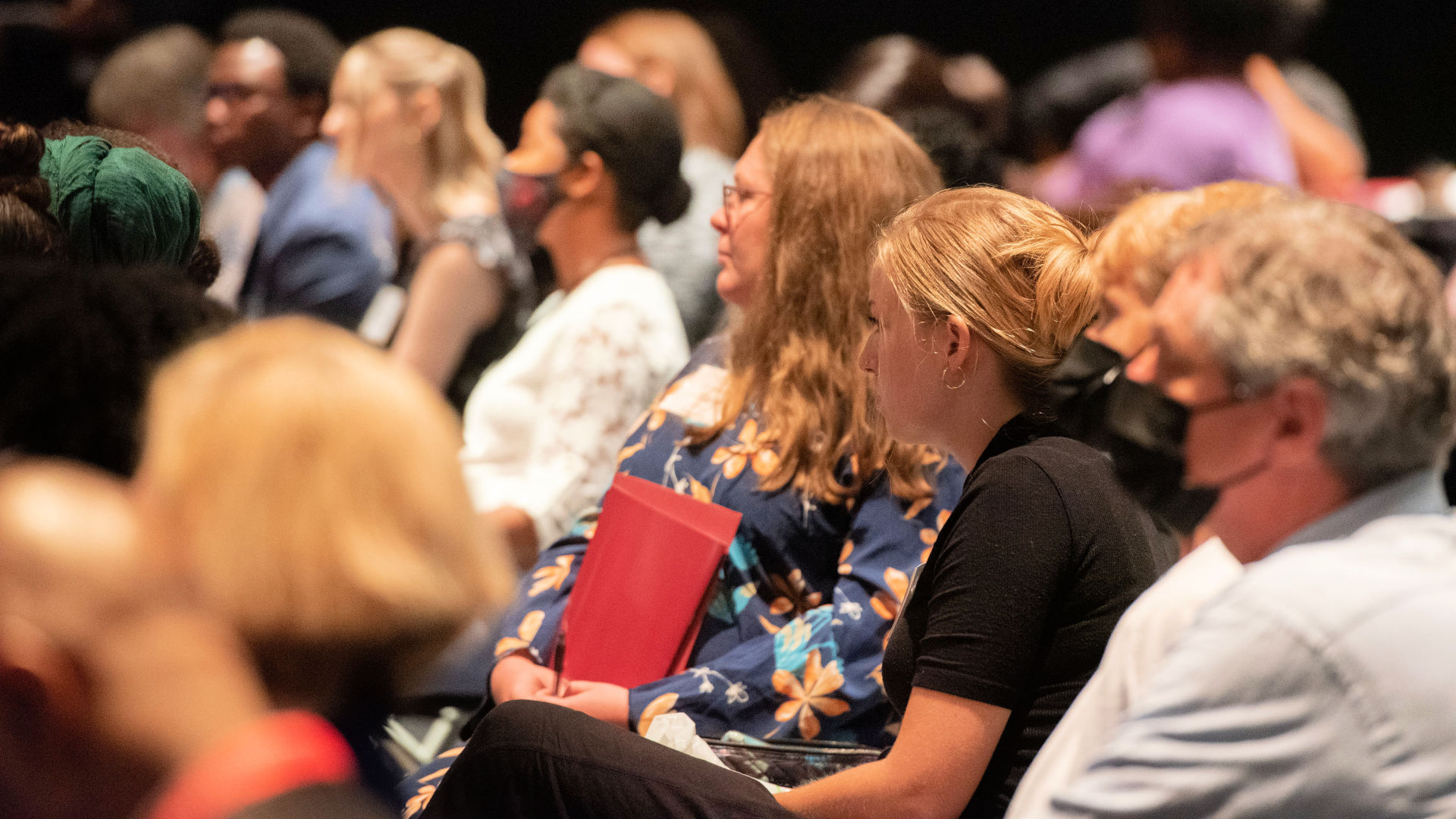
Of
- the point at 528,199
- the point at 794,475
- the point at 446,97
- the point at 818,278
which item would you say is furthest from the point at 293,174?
the point at 794,475

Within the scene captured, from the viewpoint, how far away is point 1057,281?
1788 mm

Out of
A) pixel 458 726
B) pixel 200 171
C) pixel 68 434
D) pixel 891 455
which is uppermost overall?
pixel 68 434

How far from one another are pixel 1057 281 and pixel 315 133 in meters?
3.65

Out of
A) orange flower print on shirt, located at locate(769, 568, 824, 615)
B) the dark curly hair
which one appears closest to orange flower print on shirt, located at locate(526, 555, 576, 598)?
orange flower print on shirt, located at locate(769, 568, 824, 615)

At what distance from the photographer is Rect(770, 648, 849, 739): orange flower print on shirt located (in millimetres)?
2045

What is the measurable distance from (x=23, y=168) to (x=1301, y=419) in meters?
1.59

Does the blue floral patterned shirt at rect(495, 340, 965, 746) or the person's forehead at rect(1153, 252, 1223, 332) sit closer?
the person's forehead at rect(1153, 252, 1223, 332)

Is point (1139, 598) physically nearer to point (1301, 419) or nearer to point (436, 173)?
point (1301, 419)

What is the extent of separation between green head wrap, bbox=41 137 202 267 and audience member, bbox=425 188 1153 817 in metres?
0.79

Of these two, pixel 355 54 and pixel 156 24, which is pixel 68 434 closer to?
pixel 355 54

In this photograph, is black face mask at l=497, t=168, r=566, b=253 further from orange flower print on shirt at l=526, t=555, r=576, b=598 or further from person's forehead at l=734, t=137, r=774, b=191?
orange flower print on shirt at l=526, t=555, r=576, b=598

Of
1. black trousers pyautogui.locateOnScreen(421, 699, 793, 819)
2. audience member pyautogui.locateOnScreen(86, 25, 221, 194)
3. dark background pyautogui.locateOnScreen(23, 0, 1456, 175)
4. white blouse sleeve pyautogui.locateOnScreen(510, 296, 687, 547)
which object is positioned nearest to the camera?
black trousers pyautogui.locateOnScreen(421, 699, 793, 819)

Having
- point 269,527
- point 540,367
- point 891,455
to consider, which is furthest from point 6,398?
point 540,367

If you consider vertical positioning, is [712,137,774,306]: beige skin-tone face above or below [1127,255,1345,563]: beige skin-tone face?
below
